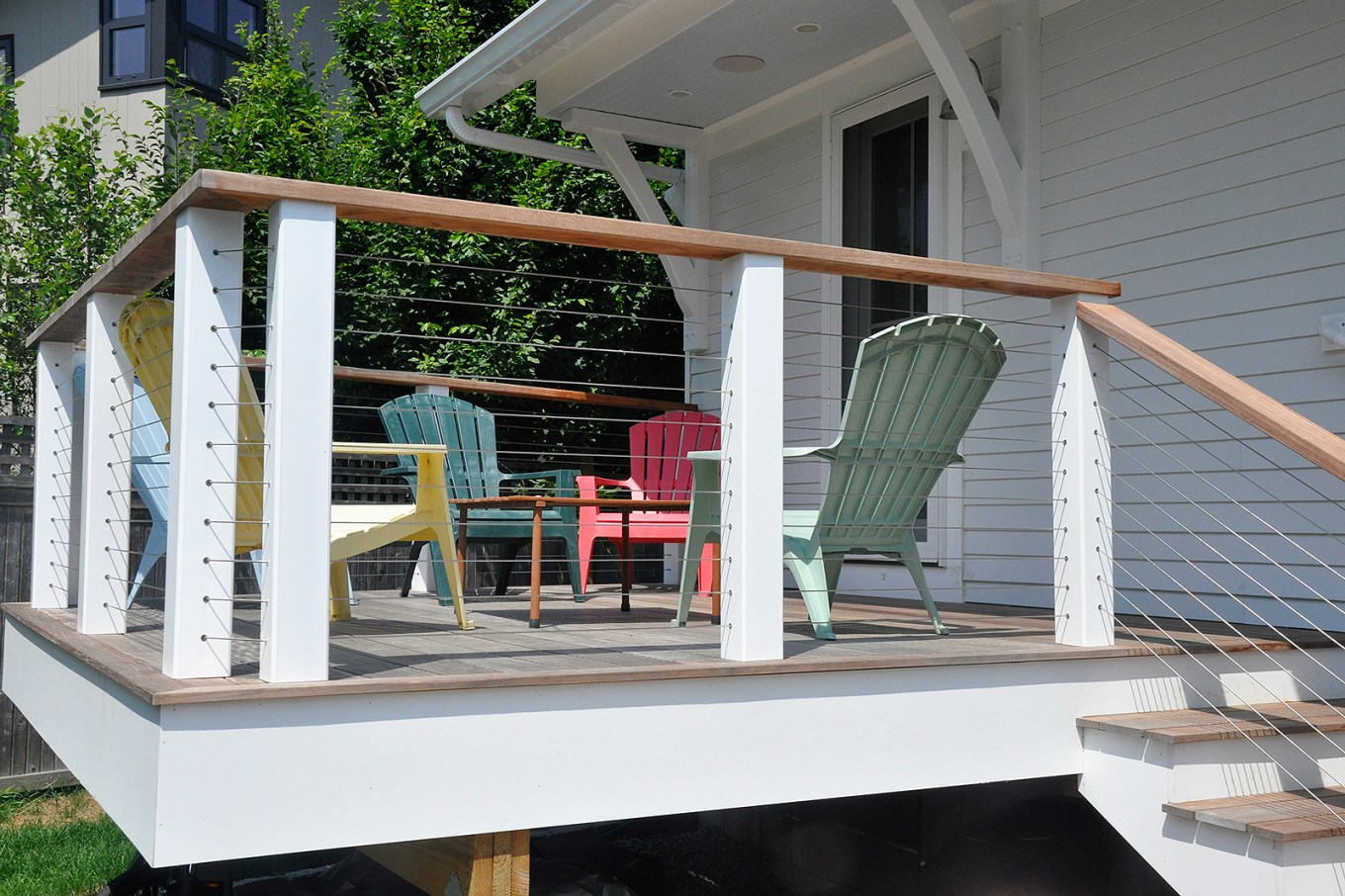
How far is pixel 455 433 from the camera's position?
5309 millimetres

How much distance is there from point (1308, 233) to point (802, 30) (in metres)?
2.37

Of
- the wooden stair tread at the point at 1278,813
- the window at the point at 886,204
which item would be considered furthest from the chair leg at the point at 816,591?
the window at the point at 886,204

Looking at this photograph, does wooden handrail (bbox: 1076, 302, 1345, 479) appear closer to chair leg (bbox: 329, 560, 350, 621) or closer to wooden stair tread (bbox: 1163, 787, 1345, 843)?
wooden stair tread (bbox: 1163, 787, 1345, 843)

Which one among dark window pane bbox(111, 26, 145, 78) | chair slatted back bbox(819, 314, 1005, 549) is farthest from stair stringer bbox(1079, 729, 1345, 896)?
dark window pane bbox(111, 26, 145, 78)

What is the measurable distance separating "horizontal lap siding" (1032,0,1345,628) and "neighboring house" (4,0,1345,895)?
1 cm

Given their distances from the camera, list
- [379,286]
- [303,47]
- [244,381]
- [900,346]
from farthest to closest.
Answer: [303,47]
[379,286]
[900,346]
[244,381]

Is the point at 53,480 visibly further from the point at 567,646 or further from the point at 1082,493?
the point at 1082,493

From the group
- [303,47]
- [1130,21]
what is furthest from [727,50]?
[303,47]

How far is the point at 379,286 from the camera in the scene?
925 centimetres

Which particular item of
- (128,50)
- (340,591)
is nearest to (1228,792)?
(340,591)

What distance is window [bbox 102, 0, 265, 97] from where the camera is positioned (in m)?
11.2

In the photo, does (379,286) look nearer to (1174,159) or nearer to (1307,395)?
(1174,159)

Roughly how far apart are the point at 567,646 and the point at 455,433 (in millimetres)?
2216

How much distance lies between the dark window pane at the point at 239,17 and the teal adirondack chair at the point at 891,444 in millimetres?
10166
